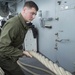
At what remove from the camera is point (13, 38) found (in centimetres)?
165

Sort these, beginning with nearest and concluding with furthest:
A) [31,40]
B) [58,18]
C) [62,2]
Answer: [62,2] < [58,18] < [31,40]

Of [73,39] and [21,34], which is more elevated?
[21,34]

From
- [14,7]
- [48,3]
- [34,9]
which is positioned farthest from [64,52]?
[14,7]

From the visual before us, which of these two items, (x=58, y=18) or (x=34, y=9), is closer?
(x=34, y=9)

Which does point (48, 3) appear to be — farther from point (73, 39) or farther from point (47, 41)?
point (73, 39)

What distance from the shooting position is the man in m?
1.59

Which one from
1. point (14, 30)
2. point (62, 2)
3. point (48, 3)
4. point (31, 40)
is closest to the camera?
point (14, 30)

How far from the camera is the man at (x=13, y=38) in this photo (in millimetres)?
1586

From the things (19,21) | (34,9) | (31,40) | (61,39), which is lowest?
(31,40)

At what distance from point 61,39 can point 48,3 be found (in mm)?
1306

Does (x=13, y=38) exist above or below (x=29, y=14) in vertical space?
below

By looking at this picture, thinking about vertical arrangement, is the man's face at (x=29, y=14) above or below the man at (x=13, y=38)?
above

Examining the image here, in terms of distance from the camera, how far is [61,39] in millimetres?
3996

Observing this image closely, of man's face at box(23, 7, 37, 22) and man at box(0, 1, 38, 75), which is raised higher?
man's face at box(23, 7, 37, 22)
